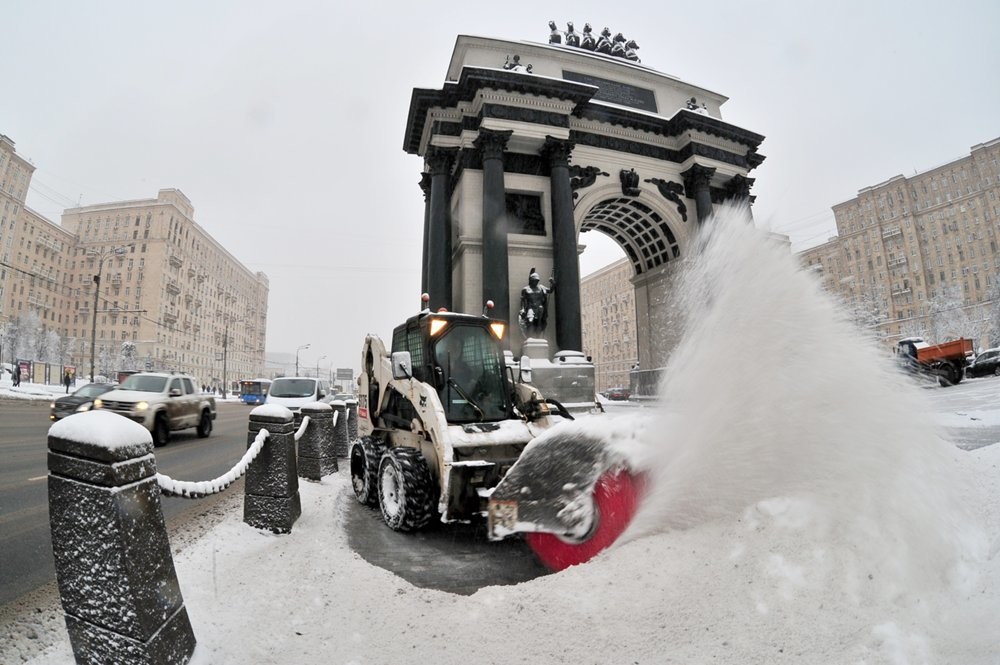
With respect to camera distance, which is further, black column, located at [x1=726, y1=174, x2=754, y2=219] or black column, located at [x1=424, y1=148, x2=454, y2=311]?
black column, located at [x1=726, y1=174, x2=754, y2=219]

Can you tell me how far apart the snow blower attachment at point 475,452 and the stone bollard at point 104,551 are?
A: 2111mm

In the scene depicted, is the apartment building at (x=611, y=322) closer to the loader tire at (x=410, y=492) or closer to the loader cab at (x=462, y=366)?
the loader cab at (x=462, y=366)

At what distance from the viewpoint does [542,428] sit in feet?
17.3

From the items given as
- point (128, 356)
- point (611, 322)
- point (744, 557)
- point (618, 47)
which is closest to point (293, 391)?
point (744, 557)

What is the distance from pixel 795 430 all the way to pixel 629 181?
20.4 metres

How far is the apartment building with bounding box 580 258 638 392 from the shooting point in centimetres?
7575

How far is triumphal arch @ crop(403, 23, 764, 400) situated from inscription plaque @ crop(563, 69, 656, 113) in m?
0.06

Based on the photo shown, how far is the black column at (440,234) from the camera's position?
19734 millimetres

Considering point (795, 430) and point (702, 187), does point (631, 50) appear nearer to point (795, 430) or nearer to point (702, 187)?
point (702, 187)

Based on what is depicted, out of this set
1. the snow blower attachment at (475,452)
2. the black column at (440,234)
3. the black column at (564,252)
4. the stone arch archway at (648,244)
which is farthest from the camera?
the stone arch archway at (648,244)

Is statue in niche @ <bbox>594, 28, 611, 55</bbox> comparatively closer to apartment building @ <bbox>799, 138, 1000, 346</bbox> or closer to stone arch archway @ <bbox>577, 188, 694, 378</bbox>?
stone arch archway @ <bbox>577, 188, 694, 378</bbox>

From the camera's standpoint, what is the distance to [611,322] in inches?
3137

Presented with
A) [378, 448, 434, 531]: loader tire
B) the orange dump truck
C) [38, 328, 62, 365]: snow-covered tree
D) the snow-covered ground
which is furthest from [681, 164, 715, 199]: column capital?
[38, 328, 62, 365]: snow-covered tree

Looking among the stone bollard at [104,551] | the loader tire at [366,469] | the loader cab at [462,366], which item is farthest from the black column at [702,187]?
the stone bollard at [104,551]
